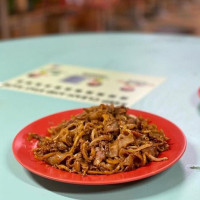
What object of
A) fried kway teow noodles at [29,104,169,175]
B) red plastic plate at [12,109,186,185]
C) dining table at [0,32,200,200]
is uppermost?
fried kway teow noodles at [29,104,169,175]

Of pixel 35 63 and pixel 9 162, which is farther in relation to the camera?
pixel 35 63

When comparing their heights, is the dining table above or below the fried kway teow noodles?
below

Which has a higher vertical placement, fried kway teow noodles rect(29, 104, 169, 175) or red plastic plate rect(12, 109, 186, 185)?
fried kway teow noodles rect(29, 104, 169, 175)

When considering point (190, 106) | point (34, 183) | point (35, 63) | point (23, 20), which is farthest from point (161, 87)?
point (23, 20)

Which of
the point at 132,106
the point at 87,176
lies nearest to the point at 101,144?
the point at 87,176

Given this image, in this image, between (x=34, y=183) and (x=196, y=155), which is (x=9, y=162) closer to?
(x=34, y=183)
